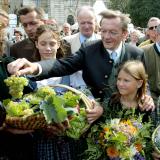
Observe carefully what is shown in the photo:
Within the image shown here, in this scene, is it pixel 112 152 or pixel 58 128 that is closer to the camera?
pixel 58 128

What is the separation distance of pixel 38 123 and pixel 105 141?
740 mm

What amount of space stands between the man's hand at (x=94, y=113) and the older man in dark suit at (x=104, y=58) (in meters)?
0.48

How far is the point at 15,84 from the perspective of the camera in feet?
9.80

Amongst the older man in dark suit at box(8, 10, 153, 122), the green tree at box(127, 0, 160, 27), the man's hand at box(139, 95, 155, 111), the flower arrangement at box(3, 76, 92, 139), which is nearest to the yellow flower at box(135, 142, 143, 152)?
the man's hand at box(139, 95, 155, 111)

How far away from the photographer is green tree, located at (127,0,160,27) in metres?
45.4

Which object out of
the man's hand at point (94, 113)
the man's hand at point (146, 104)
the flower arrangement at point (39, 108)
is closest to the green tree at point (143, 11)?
the man's hand at point (146, 104)

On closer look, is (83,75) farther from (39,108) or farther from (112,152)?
(39,108)

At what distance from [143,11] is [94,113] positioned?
141 feet

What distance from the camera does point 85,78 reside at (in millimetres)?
4301

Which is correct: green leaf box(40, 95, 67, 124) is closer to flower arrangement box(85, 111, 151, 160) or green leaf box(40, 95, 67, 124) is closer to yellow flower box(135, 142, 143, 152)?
flower arrangement box(85, 111, 151, 160)

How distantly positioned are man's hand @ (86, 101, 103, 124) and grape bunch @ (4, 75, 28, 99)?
608 millimetres

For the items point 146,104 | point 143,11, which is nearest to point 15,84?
point 146,104

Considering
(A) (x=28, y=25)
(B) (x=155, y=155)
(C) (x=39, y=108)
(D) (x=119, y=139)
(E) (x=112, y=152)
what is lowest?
(B) (x=155, y=155)

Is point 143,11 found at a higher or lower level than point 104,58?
lower
